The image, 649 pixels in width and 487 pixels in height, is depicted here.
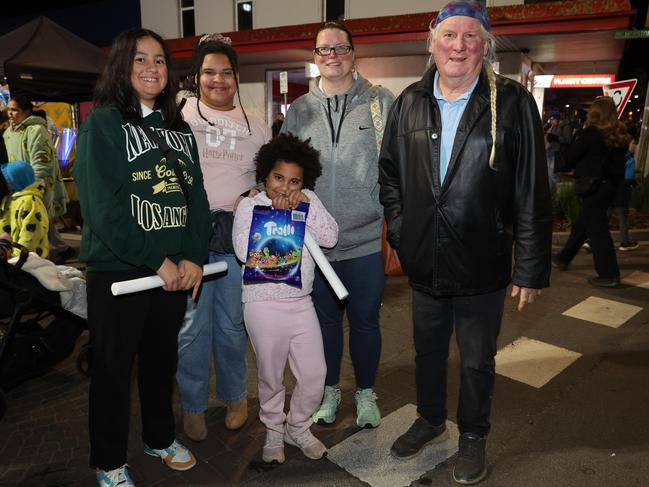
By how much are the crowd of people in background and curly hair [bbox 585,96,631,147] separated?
4.21 metres

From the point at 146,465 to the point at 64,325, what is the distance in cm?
134

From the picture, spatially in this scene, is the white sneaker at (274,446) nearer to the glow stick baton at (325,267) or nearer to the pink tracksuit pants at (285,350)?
the pink tracksuit pants at (285,350)

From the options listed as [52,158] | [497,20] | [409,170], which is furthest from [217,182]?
[497,20]

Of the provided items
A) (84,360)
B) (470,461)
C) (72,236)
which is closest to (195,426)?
(84,360)

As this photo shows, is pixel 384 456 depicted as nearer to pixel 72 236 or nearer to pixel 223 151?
pixel 223 151

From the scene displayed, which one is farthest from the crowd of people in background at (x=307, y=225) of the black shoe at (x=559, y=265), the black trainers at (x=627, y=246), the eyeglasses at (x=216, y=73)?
the black trainers at (x=627, y=246)

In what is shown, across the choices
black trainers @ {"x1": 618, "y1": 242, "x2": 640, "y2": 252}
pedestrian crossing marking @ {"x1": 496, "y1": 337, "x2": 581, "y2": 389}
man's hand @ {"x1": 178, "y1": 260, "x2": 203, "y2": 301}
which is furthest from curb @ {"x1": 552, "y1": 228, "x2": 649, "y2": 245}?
man's hand @ {"x1": 178, "y1": 260, "x2": 203, "y2": 301}

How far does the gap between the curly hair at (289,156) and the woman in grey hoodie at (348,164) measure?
Result: 190mm

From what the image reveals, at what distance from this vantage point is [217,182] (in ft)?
9.11

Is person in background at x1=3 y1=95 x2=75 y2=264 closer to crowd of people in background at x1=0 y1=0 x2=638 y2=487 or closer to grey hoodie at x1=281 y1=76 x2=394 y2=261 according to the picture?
crowd of people in background at x1=0 y1=0 x2=638 y2=487

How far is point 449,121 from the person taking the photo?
2438mm

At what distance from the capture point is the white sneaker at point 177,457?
271cm

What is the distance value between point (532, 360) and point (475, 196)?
234 cm

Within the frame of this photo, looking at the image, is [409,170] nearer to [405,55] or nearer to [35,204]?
[35,204]
